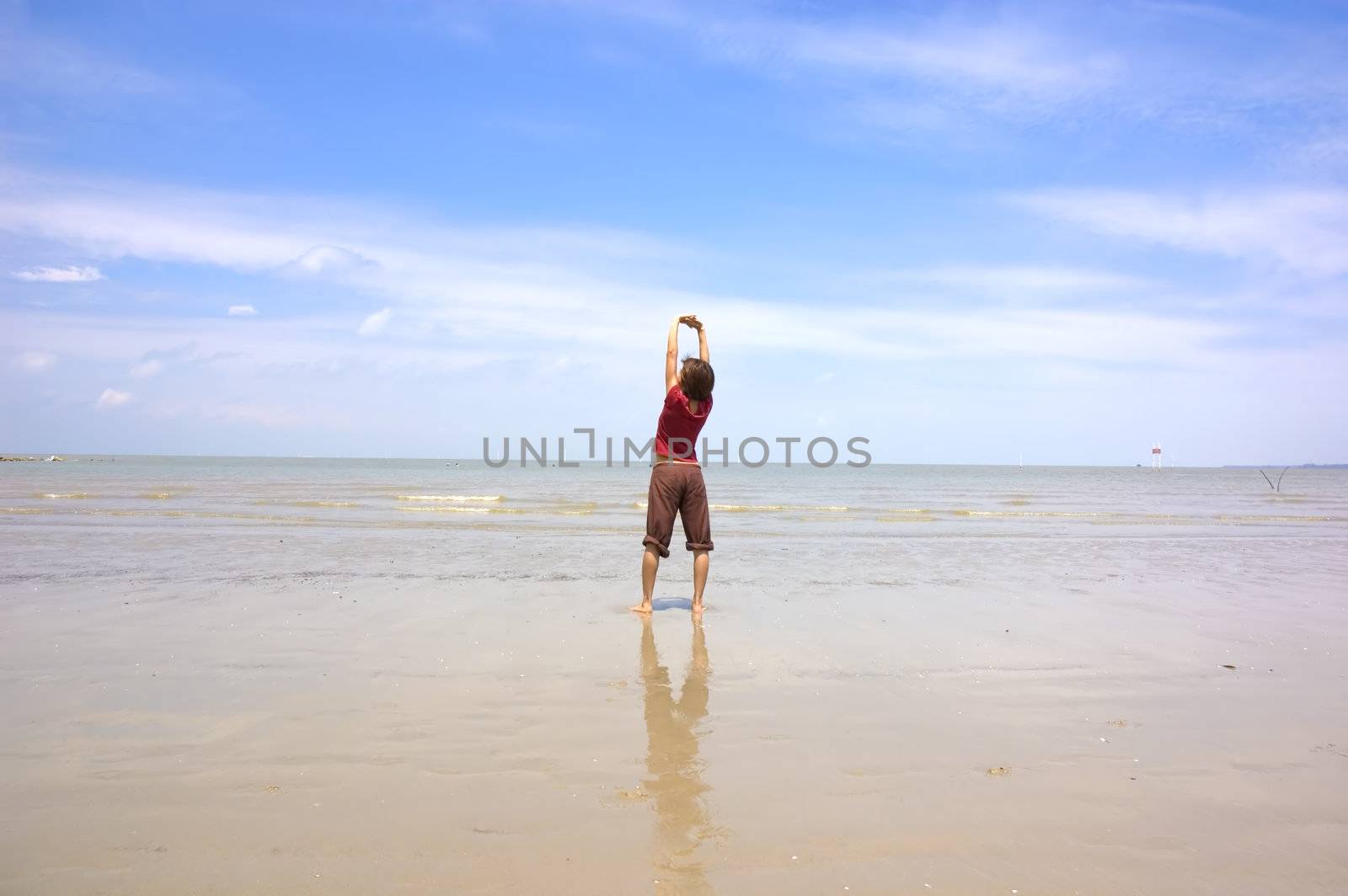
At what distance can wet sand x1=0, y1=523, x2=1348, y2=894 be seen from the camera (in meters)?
2.68

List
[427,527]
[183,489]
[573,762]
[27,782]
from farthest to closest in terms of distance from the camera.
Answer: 1. [183,489]
2. [427,527]
3. [573,762]
4. [27,782]

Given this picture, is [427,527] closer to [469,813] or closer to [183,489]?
[469,813]

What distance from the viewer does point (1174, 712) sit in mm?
4258

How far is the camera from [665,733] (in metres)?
3.87

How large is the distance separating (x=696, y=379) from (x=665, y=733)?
3329mm

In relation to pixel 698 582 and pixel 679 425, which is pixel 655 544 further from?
pixel 679 425

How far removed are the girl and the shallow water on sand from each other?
0.49 metres

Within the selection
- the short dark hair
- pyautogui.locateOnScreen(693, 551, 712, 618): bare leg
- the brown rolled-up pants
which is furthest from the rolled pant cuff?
the short dark hair

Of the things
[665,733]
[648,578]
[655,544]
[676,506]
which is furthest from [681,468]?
[665,733]

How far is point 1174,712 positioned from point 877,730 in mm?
1552

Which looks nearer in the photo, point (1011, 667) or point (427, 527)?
point (1011, 667)

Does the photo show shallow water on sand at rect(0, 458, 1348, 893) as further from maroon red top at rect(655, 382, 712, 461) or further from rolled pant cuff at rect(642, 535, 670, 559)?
maroon red top at rect(655, 382, 712, 461)

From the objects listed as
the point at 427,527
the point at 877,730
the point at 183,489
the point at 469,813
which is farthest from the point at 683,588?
the point at 183,489

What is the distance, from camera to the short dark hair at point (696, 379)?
665 centimetres
